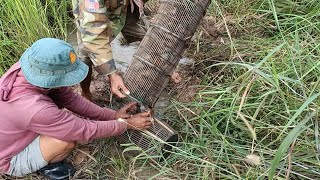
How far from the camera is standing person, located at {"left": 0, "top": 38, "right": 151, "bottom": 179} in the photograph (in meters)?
2.46

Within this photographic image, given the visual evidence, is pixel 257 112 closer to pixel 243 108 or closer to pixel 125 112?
pixel 243 108

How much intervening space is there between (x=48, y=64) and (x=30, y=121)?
32 centimetres

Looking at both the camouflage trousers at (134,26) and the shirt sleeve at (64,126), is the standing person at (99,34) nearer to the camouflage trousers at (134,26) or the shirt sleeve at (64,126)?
the shirt sleeve at (64,126)

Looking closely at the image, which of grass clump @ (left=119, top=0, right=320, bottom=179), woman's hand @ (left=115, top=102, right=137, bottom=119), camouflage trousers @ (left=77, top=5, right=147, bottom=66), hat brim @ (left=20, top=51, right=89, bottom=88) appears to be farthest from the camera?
camouflage trousers @ (left=77, top=5, right=147, bottom=66)

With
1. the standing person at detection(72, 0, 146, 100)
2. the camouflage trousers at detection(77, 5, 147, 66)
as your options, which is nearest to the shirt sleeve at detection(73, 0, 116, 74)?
the standing person at detection(72, 0, 146, 100)

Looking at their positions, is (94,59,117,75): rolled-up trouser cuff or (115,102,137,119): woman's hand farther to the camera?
(94,59,117,75): rolled-up trouser cuff

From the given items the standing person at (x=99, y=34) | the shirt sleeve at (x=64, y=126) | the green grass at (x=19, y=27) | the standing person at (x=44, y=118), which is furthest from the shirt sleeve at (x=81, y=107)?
the green grass at (x=19, y=27)

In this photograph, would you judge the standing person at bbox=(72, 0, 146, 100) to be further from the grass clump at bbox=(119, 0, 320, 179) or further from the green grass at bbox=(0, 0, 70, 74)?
the green grass at bbox=(0, 0, 70, 74)

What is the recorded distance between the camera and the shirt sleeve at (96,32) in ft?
9.47

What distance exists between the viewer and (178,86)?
11.8 ft

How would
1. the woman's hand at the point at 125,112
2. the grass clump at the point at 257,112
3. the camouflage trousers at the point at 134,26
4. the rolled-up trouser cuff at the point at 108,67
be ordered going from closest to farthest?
the grass clump at the point at 257,112 → the woman's hand at the point at 125,112 → the rolled-up trouser cuff at the point at 108,67 → the camouflage trousers at the point at 134,26

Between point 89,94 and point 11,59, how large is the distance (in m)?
0.71

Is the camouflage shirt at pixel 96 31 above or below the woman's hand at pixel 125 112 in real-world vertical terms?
above

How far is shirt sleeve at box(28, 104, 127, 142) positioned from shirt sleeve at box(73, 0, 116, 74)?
0.47 meters
